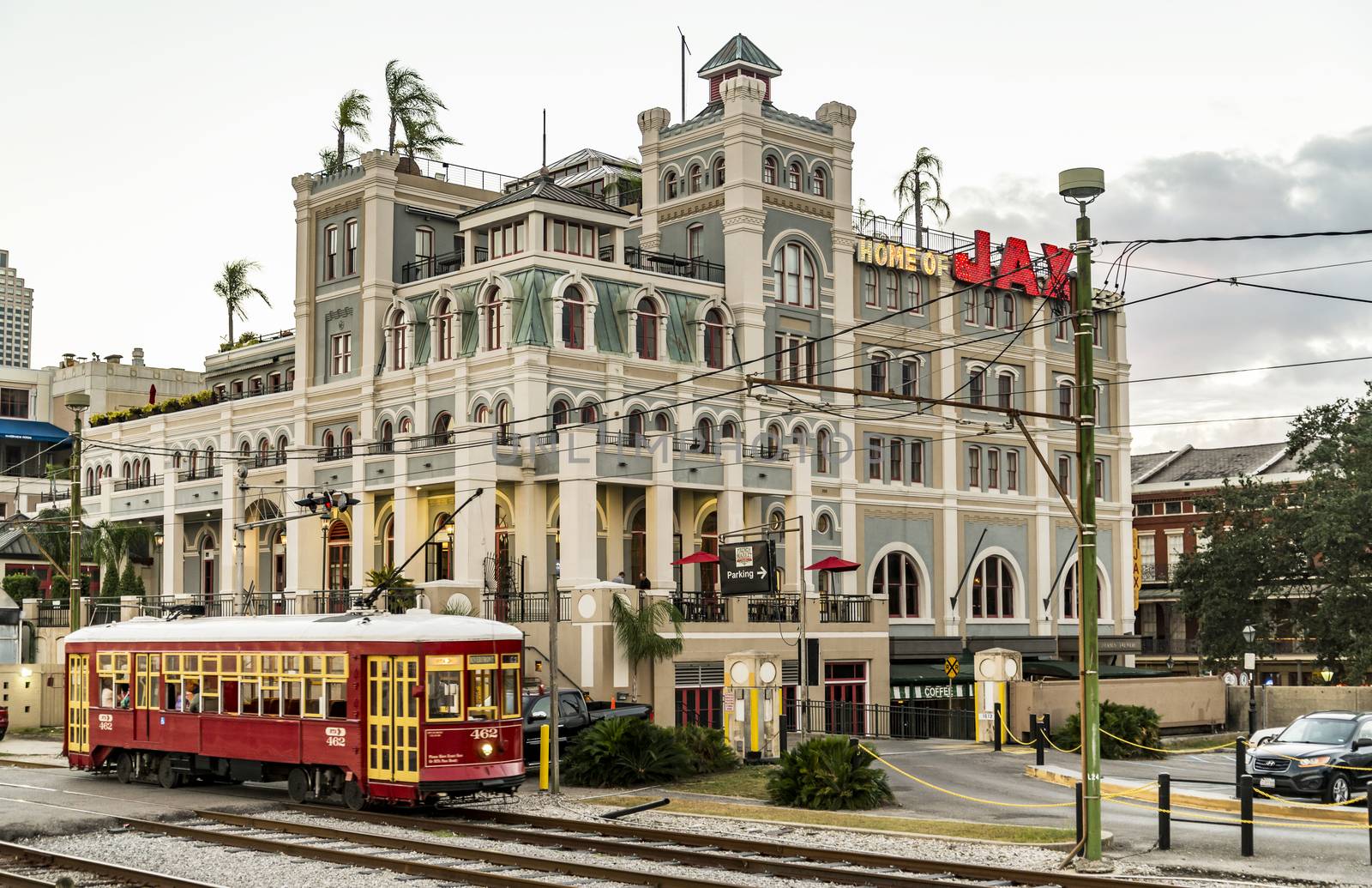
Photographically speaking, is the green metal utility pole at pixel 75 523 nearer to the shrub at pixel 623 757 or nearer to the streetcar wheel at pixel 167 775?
the streetcar wheel at pixel 167 775

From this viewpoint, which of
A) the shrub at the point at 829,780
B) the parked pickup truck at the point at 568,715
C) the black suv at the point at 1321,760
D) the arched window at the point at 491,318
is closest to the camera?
the shrub at the point at 829,780

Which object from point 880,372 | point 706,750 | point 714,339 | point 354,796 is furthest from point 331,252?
point 354,796

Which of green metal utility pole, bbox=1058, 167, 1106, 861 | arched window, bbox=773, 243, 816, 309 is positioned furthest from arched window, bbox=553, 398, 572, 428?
green metal utility pole, bbox=1058, 167, 1106, 861

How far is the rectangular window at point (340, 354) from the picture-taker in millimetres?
57281

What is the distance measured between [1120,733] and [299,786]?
2076cm

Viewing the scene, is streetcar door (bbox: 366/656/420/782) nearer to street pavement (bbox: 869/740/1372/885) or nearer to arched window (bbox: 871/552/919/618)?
street pavement (bbox: 869/740/1372/885)

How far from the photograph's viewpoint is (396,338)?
181 ft

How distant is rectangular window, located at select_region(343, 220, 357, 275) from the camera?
189 ft

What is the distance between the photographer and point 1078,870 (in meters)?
20.5

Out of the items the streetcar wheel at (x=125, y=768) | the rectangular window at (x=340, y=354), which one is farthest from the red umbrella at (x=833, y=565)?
the streetcar wheel at (x=125, y=768)

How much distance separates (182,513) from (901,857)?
1802 inches

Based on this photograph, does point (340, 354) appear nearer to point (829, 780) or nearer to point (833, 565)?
point (833, 565)

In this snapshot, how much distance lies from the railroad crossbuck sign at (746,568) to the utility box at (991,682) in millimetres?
6075

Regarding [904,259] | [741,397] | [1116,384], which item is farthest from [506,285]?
[1116,384]
